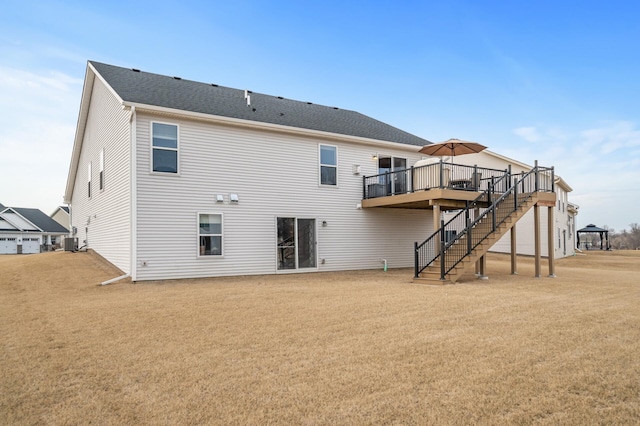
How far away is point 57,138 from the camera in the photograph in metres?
21.3

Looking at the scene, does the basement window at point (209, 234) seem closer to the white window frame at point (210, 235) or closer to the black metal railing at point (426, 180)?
the white window frame at point (210, 235)

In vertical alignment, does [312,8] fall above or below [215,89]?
above

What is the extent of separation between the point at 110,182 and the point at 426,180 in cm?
1054

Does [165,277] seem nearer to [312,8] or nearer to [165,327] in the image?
[165,327]

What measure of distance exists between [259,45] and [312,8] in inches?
128

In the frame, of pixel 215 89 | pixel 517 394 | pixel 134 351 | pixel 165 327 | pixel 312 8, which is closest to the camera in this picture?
pixel 517 394

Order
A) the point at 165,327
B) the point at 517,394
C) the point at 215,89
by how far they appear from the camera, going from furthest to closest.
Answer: the point at 215,89
the point at 165,327
the point at 517,394

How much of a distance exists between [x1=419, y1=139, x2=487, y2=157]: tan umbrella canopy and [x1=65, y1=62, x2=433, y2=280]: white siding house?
192 cm

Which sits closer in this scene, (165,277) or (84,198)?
(165,277)

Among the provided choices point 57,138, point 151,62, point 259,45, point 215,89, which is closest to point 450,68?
point 259,45

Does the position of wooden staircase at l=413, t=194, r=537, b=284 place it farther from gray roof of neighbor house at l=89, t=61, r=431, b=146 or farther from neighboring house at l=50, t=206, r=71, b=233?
neighboring house at l=50, t=206, r=71, b=233

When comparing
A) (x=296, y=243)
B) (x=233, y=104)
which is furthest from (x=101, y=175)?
(x=296, y=243)

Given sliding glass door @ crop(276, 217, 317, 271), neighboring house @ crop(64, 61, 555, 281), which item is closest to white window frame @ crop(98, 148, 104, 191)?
neighboring house @ crop(64, 61, 555, 281)

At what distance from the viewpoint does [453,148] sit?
13961 millimetres
